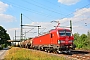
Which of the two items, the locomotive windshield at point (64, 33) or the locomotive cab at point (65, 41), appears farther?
the locomotive windshield at point (64, 33)

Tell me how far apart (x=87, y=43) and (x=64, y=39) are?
25832 mm

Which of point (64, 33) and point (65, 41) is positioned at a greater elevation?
point (64, 33)

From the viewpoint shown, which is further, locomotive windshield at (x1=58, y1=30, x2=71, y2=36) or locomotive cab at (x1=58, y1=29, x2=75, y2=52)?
locomotive windshield at (x1=58, y1=30, x2=71, y2=36)

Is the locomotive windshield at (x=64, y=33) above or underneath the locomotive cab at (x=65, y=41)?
above

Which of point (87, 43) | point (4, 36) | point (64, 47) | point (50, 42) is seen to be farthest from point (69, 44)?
point (4, 36)

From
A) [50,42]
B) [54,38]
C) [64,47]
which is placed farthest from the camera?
[50,42]

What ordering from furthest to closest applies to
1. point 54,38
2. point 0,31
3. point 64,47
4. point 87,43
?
point 0,31, point 87,43, point 54,38, point 64,47

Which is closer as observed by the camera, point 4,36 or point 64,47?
point 64,47

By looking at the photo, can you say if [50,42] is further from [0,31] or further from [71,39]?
[0,31]

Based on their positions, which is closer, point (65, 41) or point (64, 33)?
point (65, 41)

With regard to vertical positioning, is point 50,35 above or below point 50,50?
above

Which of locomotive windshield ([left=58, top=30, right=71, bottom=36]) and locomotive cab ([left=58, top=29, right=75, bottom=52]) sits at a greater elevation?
locomotive windshield ([left=58, top=30, right=71, bottom=36])

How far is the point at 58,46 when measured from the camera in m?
24.4

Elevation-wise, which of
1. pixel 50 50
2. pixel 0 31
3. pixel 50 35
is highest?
pixel 0 31
